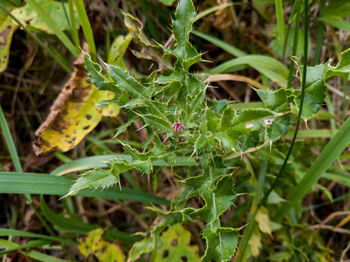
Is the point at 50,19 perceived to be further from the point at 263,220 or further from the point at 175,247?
the point at 263,220

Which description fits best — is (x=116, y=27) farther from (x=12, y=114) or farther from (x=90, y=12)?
(x=12, y=114)

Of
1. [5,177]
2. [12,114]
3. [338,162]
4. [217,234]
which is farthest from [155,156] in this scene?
[12,114]

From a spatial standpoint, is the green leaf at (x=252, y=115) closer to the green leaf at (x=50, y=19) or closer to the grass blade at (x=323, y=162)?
the grass blade at (x=323, y=162)

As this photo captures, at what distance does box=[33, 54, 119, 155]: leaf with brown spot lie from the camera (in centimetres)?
206

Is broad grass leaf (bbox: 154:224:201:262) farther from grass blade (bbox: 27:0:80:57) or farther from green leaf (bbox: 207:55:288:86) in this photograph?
grass blade (bbox: 27:0:80:57)

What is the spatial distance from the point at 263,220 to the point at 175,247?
0.56 metres

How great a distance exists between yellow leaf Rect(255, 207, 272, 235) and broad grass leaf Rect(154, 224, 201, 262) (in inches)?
16.5

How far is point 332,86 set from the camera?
277 cm

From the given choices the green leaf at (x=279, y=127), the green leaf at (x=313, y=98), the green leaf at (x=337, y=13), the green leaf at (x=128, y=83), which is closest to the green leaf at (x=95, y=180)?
the green leaf at (x=128, y=83)

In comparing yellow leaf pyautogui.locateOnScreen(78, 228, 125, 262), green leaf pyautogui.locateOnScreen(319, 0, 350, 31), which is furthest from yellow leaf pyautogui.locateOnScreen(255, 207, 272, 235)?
green leaf pyautogui.locateOnScreen(319, 0, 350, 31)

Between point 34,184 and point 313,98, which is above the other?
point 313,98

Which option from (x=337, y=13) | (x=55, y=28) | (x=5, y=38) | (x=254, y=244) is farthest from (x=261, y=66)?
(x=5, y=38)

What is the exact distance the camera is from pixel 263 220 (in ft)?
6.72

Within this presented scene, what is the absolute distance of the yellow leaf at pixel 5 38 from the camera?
2377mm
